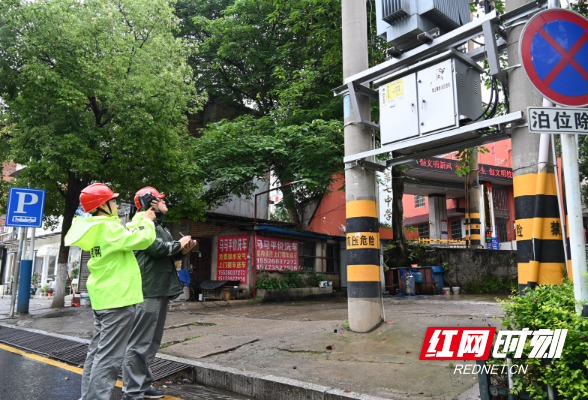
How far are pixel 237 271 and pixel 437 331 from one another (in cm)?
1222

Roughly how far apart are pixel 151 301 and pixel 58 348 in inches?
137

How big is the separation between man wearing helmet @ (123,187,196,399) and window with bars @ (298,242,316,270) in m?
13.7

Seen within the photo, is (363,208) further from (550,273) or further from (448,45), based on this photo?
(550,273)

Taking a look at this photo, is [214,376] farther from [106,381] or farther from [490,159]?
[490,159]

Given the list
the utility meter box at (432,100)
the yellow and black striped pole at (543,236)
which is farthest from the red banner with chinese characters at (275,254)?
the yellow and black striped pole at (543,236)

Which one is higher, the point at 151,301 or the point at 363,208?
the point at 363,208

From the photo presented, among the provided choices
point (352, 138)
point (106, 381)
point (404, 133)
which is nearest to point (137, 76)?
point (352, 138)

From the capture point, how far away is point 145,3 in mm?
13141

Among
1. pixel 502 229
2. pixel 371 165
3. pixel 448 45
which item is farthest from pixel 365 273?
pixel 502 229

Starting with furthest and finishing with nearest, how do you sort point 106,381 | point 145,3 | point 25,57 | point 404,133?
point 145,3, point 25,57, point 404,133, point 106,381

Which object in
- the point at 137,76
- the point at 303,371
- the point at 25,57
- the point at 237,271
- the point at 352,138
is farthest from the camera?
the point at 237,271

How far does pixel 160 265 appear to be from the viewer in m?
4.45

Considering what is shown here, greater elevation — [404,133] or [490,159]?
[490,159]

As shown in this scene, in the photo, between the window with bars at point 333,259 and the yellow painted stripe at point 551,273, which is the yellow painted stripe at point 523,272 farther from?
the window with bars at point 333,259
